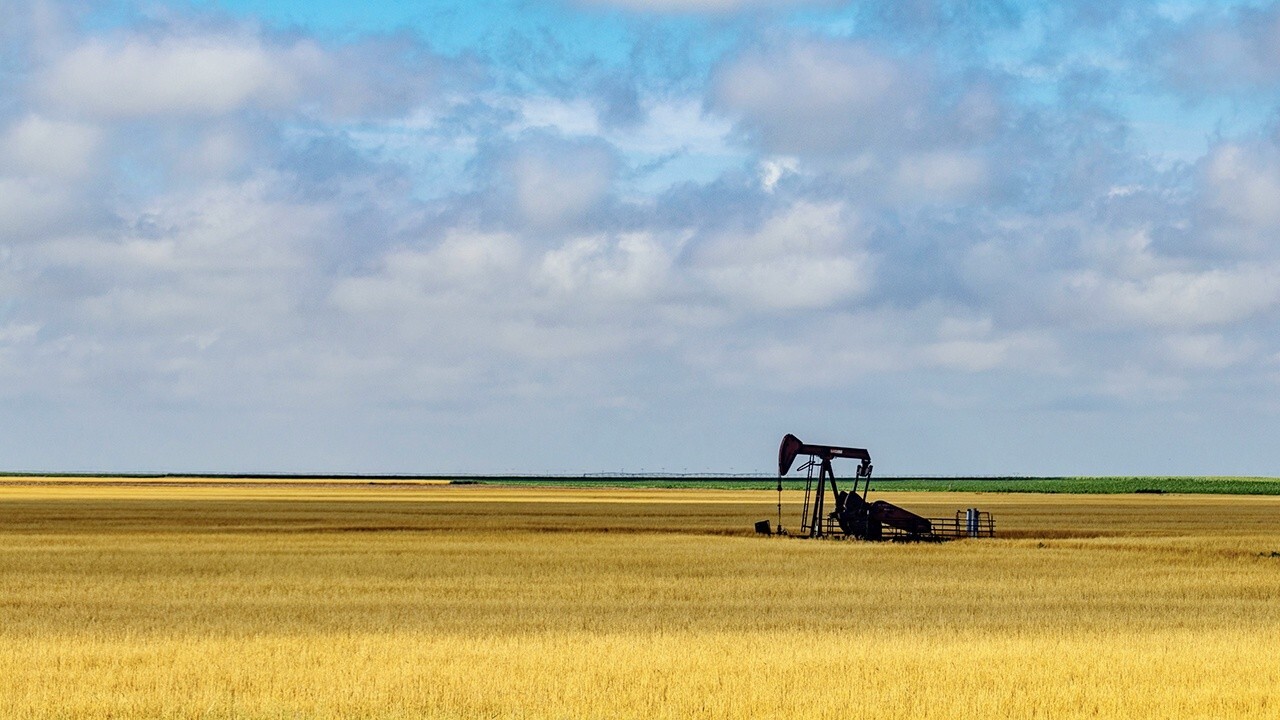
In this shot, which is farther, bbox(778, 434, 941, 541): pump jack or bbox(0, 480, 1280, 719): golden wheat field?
bbox(778, 434, 941, 541): pump jack

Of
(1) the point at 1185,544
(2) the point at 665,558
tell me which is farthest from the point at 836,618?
(1) the point at 1185,544

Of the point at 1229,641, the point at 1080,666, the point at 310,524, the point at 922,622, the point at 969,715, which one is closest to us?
the point at 969,715

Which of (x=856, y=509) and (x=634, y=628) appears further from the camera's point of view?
(x=856, y=509)

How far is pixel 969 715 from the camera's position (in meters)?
20.4

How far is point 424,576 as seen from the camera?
4572cm

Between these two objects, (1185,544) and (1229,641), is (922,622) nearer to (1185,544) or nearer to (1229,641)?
(1229,641)

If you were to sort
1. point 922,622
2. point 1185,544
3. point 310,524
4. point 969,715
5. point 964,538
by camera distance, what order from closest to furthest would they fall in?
point 969,715
point 922,622
point 1185,544
point 964,538
point 310,524

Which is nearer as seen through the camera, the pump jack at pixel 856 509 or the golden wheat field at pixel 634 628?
the golden wheat field at pixel 634 628

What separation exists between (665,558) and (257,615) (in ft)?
76.3

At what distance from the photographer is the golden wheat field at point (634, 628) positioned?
2161 cm

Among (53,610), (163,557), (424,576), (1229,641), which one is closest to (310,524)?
(163,557)

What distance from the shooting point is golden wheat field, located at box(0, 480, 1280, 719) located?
21.6m

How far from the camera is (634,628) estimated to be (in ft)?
104

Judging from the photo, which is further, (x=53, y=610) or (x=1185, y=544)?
(x=1185, y=544)
